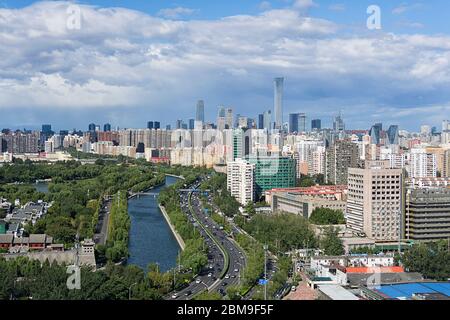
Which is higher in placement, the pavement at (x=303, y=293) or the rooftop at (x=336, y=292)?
the rooftop at (x=336, y=292)

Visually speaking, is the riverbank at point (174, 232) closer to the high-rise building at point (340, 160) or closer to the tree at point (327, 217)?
the tree at point (327, 217)

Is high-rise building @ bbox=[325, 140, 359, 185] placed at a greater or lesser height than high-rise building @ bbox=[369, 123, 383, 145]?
lesser

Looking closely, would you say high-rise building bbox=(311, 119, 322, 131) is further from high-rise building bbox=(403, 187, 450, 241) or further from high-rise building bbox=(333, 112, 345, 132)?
high-rise building bbox=(403, 187, 450, 241)

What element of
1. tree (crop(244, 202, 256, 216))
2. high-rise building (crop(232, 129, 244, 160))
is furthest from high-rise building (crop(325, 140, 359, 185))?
tree (crop(244, 202, 256, 216))

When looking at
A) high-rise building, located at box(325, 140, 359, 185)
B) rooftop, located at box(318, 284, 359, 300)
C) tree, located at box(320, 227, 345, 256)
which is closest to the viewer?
rooftop, located at box(318, 284, 359, 300)

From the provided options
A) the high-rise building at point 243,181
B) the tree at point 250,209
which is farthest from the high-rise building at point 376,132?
the tree at point 250,209
